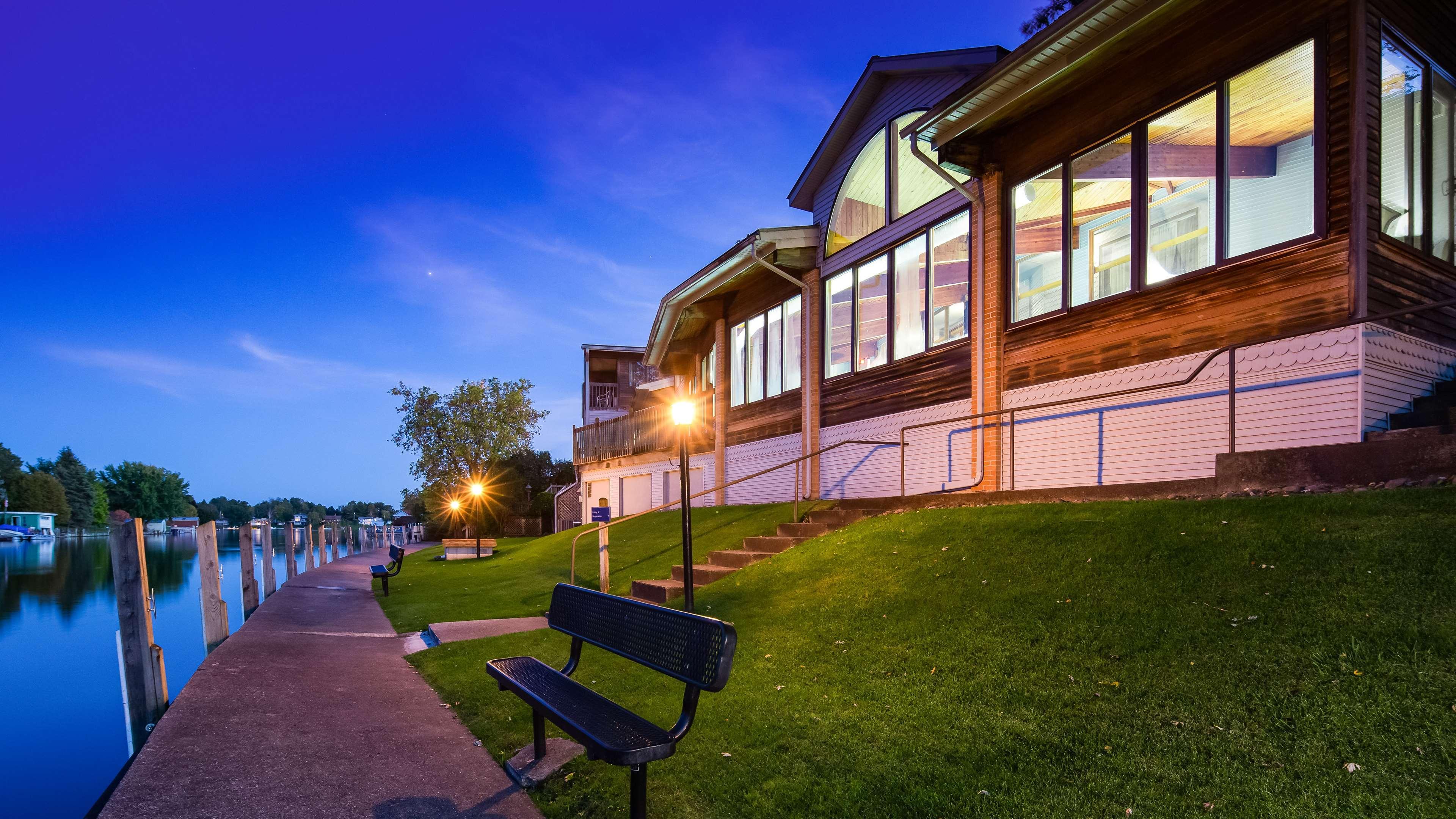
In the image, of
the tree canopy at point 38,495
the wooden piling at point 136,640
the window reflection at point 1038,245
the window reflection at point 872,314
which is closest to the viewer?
the wooden piling at point 136,640

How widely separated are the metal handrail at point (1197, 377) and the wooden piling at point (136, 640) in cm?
826

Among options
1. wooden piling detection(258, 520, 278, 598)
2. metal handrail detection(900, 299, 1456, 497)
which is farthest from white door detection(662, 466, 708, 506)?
Result: wooden piling detection(258, 520, 278, 598)

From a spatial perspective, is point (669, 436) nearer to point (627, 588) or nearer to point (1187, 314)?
point (627, 588)

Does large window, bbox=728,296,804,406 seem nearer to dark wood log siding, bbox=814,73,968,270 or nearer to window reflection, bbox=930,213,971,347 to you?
dark wood log siding, bbox=814,73,968,270

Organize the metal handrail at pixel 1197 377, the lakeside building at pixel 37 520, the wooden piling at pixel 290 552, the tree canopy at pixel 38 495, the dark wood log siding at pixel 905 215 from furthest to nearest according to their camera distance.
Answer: the tree canopy at pixel 38 495 → the lakeside building at pixel 37 520 → the wooden piling at pixel 290 552 → the dark wood log siding at pixel 905 215 → the metal handrail at pixel 1197 377

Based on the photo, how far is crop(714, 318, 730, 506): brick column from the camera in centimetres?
1820

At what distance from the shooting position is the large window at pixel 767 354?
619 inches

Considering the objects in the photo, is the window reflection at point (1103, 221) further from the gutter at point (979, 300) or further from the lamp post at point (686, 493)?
the lamp post at point (686, 493)

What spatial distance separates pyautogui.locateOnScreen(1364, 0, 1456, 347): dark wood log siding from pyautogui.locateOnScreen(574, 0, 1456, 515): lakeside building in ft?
0.11

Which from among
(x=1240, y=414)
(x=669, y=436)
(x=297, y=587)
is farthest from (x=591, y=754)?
(x=669, y=436)

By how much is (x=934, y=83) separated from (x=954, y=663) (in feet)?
34.0

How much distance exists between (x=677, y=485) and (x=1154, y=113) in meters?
15.2

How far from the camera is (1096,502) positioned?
300 inches

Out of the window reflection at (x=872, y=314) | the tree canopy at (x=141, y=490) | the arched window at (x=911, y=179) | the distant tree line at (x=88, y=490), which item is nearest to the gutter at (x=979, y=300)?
the arched window at (x=911, y=179)
